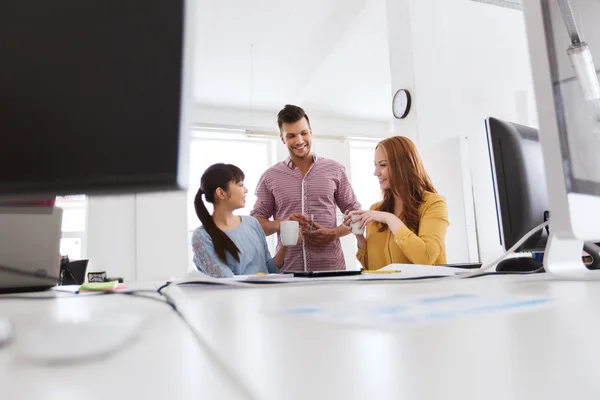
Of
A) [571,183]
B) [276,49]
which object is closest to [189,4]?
[571,183]

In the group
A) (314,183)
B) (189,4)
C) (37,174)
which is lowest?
(37,174)

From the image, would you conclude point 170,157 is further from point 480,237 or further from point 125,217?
point 125,217

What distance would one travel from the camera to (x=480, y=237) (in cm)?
277

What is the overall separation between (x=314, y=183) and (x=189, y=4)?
1.62 m

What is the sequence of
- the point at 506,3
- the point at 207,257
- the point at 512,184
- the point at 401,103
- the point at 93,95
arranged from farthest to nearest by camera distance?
the point at 506,3 → the point at 401,103 → the point at 207,257 → the point at 512,184 → the point at 93,95

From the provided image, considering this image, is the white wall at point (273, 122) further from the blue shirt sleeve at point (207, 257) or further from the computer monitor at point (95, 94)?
the computer monitor at point (95, 94)

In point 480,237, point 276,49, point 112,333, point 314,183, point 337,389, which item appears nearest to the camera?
point 337,389

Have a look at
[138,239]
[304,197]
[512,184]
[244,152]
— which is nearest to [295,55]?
[244,152]

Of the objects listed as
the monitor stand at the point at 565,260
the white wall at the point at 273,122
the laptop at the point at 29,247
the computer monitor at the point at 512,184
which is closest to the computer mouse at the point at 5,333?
the laptop at the point at 29,247

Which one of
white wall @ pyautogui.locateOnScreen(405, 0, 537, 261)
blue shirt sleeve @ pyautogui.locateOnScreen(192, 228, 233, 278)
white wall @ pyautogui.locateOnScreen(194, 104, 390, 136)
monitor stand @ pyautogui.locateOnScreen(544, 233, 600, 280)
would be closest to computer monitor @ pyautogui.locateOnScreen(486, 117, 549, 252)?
monitor stand @ pyautogui.locateOnScreen(544, 233, 600, 280)

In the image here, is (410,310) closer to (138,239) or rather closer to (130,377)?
(130,377)

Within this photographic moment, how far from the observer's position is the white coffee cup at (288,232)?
1525 mm

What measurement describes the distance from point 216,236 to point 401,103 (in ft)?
5.47

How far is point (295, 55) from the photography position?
404cm
